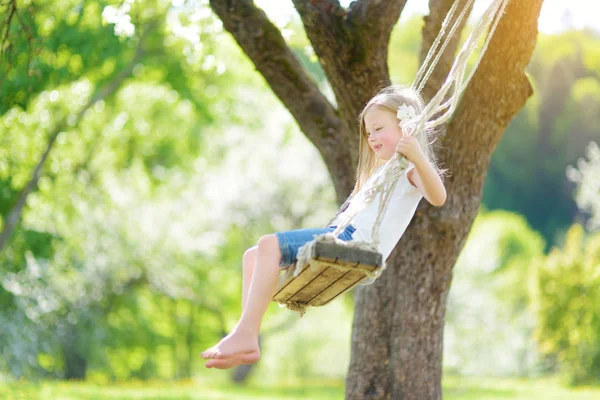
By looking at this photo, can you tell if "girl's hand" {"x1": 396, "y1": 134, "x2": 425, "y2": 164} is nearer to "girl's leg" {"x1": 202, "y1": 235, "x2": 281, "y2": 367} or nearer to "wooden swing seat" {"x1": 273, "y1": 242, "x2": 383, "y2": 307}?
"wooden swing seat" {"x1": 273, "y1": 242, "x2": 383, "y2": 307}

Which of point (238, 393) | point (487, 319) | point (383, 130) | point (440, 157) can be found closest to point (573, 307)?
point (487, 319)

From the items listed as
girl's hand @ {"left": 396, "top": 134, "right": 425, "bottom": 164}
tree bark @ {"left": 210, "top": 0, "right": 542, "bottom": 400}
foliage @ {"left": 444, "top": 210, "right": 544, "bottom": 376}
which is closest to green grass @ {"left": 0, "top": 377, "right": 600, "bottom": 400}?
foliage @ {"left": 444, "top": 210, "right": 544, "bottom": 376}

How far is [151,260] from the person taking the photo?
615 inches

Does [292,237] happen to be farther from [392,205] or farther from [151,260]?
[151,260]

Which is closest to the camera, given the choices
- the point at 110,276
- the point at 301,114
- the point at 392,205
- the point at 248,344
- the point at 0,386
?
the point at 248,344

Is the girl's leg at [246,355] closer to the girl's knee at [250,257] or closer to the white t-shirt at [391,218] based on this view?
the girl's knee at [250,257]

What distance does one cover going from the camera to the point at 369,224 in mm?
3367

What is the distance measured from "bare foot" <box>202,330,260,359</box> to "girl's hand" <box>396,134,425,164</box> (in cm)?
87

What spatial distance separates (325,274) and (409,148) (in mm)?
559

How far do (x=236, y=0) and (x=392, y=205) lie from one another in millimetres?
1768

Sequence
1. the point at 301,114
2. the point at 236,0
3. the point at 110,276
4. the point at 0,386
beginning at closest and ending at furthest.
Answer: the point at 236,0
the point at 301,114
the point at 0,386
the point at 110,276

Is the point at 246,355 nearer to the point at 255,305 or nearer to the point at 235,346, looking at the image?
the point at 235,346

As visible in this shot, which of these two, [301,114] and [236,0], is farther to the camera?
[301,114]

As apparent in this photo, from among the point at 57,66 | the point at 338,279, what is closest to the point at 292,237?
the point at 338,279
